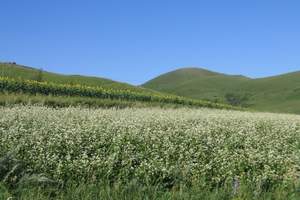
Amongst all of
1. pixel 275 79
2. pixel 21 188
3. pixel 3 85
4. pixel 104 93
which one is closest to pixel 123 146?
pixel 21 188

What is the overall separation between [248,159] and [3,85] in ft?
97.2

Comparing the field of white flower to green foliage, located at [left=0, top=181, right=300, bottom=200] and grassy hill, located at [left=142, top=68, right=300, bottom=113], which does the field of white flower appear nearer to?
green foliage, located at [left=0, top=181, right=300, bottom=200]

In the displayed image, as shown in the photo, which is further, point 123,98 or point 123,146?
point 123,98

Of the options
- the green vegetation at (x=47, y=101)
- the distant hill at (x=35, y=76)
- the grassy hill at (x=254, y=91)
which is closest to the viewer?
the green vegetation at (x=47, y=101)

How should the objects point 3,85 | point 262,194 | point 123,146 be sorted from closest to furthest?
point 262,194 < point 123,146 < point 3,85

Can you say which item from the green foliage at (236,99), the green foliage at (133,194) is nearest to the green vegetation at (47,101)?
the green foliage at (133,194)

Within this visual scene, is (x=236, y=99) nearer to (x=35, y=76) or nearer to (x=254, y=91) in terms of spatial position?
(x=254, y=91)

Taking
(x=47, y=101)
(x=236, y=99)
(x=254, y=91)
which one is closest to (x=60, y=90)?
(x=47, y=101)

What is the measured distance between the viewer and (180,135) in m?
14.1

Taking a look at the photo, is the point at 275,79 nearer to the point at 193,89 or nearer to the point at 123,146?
the point at 193,89

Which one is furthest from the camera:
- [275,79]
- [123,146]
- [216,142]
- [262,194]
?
[275,79]

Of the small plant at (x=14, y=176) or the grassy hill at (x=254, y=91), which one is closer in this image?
the small plant at (x=14, y=176)

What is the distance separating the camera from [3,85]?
37.4 meters

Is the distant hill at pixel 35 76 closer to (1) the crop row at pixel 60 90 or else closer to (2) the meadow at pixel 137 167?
(1) the crop row at pixel 60 90
